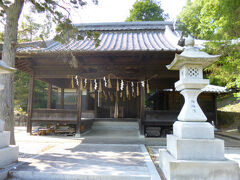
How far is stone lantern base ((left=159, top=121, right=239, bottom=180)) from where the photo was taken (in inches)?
125

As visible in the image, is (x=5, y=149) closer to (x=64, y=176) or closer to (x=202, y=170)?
(x=64, y=176)

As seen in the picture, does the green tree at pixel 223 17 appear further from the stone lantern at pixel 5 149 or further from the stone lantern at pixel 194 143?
the stone lantern at pixel 5 149

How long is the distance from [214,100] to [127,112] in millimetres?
6843

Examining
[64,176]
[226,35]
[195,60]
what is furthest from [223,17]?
[64,176]

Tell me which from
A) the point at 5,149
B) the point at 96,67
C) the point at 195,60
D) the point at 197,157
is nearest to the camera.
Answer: the point at 197,157

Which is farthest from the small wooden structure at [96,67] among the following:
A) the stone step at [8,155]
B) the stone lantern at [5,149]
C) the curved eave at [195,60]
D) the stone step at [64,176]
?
the stone step at [64,176]

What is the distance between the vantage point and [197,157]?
132 inches

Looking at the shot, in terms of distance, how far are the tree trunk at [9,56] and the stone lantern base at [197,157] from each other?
468cm

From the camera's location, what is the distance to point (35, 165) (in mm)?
4137

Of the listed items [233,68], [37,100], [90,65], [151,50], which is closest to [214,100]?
[233,68]

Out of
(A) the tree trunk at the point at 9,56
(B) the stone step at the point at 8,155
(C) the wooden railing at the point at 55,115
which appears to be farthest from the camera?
(C) the wooden railing at the point at 55,115

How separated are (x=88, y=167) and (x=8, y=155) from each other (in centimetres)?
188

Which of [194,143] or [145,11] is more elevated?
[145,11]

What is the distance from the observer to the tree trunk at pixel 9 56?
16.8ft
